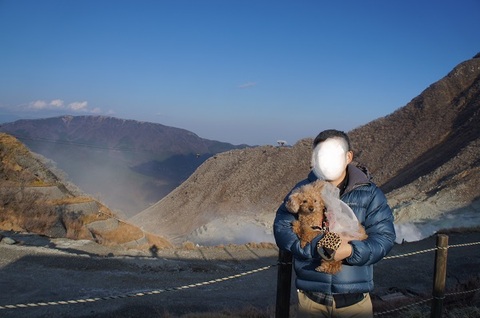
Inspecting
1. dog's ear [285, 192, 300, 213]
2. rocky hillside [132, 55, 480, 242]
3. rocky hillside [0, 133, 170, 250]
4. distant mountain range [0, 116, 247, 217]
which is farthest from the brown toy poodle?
distant mountain range [0, 116, 247, 217]

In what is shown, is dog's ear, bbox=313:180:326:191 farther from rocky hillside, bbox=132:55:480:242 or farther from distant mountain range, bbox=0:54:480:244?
rocky hillside, bbox=132:55:480:242

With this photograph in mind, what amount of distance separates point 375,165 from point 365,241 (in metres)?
34.5

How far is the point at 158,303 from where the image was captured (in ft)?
26.2

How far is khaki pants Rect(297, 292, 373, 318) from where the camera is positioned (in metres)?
2.96

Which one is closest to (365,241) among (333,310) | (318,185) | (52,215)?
(318,185)

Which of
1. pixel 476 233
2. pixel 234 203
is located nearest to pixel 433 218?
pixel 476 233

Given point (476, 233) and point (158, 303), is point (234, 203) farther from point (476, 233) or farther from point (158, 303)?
point (158, 303)

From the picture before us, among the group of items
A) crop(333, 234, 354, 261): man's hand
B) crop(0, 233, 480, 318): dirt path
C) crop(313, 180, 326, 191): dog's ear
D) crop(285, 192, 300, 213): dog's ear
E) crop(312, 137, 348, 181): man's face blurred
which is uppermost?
crop(312, 137, 348, 181): man's face blurred

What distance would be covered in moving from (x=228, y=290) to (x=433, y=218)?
44.3 ft

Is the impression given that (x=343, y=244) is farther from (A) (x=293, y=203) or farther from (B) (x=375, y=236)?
(A) (x=293, y=203)

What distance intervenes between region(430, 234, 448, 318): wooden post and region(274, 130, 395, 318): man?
5.94 ft

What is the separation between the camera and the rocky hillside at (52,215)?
53.4 feet

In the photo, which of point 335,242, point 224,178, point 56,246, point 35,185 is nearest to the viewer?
point 335,242

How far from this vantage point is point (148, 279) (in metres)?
10.1
